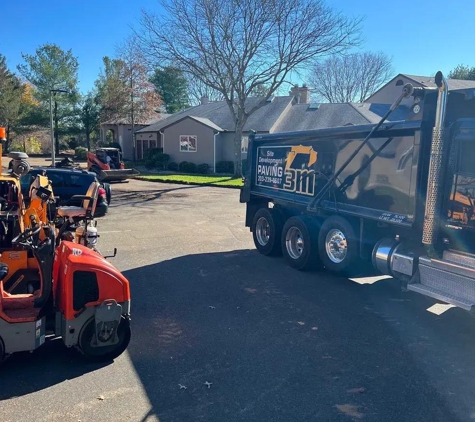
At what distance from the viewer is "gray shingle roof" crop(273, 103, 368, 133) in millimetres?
31203

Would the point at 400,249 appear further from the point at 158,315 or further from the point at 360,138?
Answer: the point at 158,315

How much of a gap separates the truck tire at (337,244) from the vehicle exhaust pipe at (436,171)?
1.68 metres

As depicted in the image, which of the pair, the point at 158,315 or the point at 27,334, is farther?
the point at 158,315

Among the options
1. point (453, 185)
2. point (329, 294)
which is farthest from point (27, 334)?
point (453, 185)

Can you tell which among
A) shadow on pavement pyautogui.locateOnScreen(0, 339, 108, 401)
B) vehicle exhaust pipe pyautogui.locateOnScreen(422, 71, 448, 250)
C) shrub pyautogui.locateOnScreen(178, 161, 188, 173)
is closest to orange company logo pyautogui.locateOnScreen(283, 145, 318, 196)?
vehicle exhaust pipe pyautogui.locateOnScreen(422, 71, 448, 250)

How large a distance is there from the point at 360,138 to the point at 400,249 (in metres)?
1.93

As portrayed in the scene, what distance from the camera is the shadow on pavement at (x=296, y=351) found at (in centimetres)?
411

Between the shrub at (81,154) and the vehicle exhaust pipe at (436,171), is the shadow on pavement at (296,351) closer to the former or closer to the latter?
the vehicle exhaust pipe at (436,171)

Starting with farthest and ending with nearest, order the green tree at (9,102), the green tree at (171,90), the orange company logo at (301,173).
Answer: the green tree at (171,90) < the green tree at (9,102) < the orange company logo at (301,173)

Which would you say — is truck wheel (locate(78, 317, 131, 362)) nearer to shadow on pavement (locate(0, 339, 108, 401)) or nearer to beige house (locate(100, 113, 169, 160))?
shadow on pavement (locate(0, 339, 108, 401))

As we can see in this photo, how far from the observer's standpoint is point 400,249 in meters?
6.59

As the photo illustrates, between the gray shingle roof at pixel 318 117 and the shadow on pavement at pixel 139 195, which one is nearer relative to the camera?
the shadow on pavement at pixel 139 195

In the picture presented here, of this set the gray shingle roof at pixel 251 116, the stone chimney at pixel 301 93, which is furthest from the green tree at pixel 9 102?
the stone chimney at pixel 301 93

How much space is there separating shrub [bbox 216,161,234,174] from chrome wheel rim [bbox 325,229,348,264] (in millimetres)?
25059
